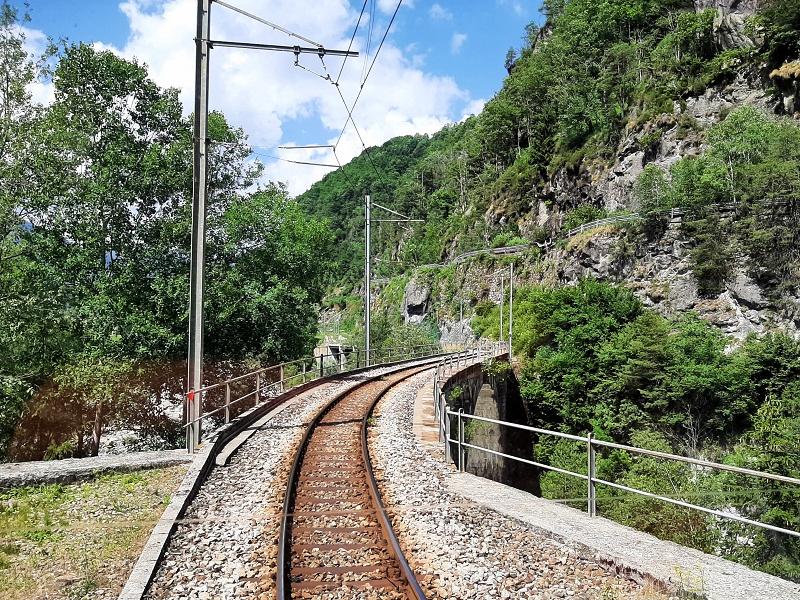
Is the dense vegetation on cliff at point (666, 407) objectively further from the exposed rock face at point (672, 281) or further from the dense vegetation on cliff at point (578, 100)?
the dense vegetation on cliff at point (578, 100)

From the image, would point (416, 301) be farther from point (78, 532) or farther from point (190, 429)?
point (78, 532)

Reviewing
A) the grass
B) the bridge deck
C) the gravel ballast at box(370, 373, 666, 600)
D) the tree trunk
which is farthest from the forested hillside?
the grass

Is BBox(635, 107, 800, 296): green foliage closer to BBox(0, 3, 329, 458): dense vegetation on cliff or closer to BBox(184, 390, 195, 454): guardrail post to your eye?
BBox(0, 3, 329, 458): dense vegetation on cliff

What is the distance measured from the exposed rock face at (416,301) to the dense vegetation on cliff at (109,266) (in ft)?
194

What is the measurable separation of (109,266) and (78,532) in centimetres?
1440

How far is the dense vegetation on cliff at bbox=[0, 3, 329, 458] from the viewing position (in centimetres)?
1730

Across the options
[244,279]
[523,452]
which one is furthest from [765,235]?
[244,279]

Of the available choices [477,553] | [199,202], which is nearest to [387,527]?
[477,553]

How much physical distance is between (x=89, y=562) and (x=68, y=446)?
1290 cm

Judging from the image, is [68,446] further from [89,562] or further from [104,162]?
[89,562]

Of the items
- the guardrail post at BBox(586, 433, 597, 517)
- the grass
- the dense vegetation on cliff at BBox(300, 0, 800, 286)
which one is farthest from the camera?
the dense vegetation on cliff at BBox(300, 0, 800, 286)

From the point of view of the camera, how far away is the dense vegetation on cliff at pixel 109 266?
56.7ft

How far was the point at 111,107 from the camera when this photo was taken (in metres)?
20.9

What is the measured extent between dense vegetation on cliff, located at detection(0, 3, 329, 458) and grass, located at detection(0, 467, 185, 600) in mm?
9108
